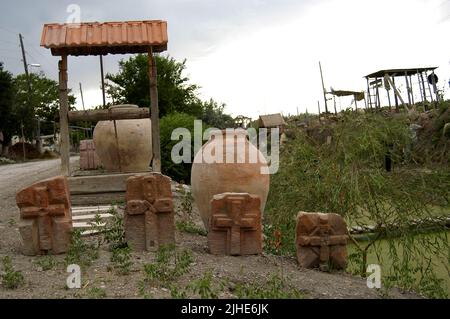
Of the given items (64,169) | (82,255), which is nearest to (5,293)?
(82,255)

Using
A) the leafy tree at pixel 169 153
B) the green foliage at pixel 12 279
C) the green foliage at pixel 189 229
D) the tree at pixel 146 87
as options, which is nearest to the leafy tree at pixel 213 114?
the tree at pixel 146 87

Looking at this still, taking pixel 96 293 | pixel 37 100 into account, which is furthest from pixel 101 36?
pixel 37 100

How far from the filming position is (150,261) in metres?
4.70

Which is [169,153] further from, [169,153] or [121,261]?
[121,261]

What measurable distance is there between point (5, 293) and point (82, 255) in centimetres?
113

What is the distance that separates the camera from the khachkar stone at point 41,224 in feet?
16.5

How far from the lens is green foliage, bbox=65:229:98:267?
4602 mm

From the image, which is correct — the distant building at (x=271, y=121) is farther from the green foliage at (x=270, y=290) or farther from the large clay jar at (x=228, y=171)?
the green foliage at (x=270, y=290)

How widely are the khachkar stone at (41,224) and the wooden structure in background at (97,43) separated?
334cm

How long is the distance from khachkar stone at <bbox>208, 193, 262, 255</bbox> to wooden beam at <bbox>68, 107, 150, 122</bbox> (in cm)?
372

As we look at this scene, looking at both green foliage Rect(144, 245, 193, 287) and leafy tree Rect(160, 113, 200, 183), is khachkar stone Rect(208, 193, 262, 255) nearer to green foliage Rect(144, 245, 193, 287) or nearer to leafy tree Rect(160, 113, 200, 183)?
green foliage Rect(144, 245, 193, 287)

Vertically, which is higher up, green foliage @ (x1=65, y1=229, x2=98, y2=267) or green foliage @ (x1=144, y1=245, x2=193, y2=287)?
green foliage @ (x1=65, y1=229, x2=98, y2=267)

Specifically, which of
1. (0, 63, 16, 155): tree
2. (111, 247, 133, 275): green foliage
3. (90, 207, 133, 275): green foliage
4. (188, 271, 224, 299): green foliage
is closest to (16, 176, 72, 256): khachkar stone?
(90, 207, 133, 275): green foliage
